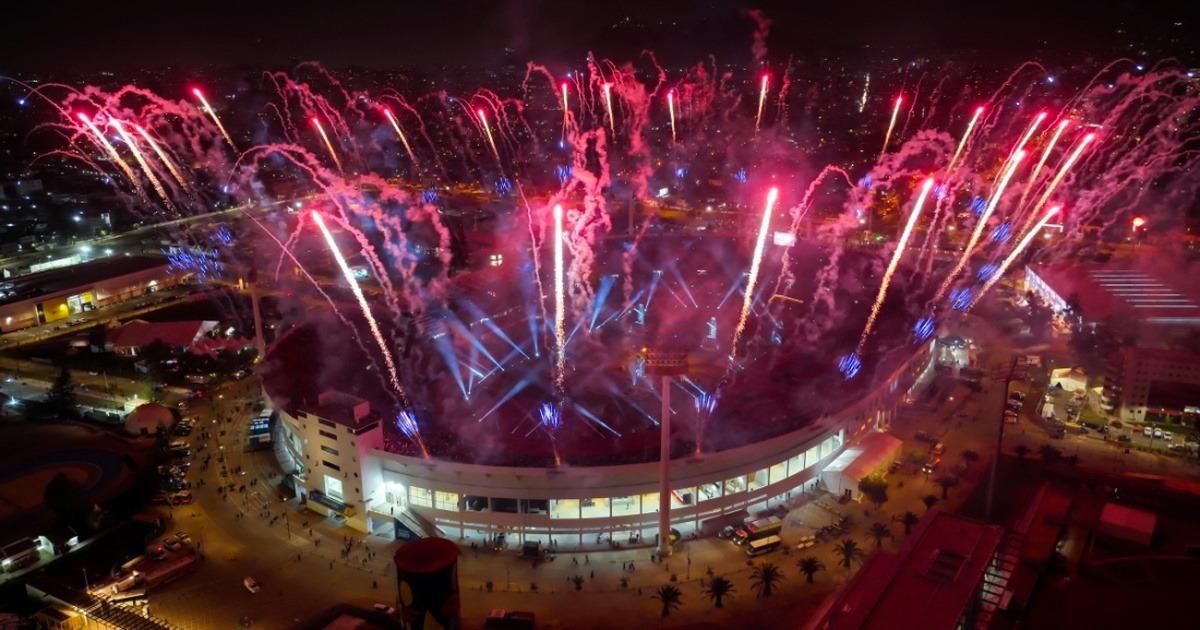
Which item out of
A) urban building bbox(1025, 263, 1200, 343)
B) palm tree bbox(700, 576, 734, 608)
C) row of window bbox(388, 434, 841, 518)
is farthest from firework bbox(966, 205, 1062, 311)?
palm tree bbox(700, 576, 734, 608)

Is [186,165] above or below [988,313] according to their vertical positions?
above

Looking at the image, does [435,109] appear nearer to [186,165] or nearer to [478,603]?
[186,165]

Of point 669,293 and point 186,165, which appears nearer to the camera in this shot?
point 669,293

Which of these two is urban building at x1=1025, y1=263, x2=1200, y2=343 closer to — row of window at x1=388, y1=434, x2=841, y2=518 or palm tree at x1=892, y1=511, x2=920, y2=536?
palm tree at x1=892, y1=511, x2=920, y2=536

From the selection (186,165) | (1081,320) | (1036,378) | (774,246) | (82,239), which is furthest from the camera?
→ (186,165)

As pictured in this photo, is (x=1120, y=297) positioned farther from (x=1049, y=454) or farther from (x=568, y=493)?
(x=568, y=493)

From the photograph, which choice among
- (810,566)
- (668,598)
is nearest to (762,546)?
(810,566)

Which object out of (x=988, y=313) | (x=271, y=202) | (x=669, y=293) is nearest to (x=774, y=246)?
(x=669, y=293)
